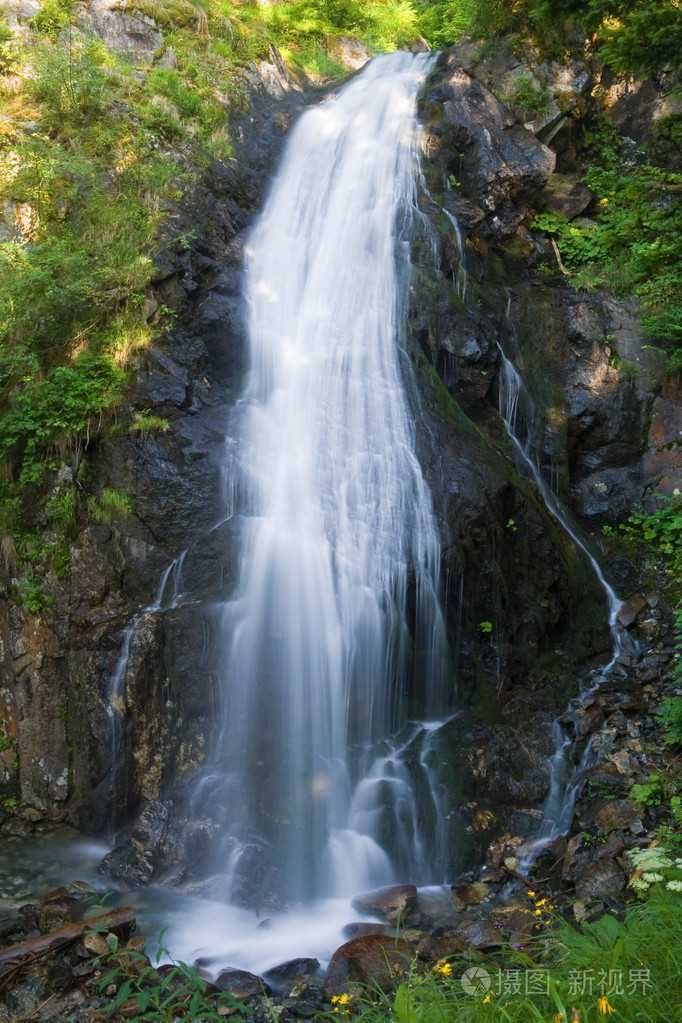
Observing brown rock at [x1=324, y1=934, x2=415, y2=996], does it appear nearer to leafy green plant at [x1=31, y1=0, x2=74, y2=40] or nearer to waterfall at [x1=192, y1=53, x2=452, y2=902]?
waterfall at [x1=192, y1=53, x2=452, y2=902]

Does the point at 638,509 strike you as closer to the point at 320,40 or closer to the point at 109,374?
the point at 109,374

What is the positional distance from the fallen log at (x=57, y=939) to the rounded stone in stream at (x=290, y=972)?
0.98 metres

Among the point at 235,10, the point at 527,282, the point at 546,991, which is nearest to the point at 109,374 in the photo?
the point at 527,282

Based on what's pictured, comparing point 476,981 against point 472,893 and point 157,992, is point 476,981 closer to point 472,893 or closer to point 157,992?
point 157,992

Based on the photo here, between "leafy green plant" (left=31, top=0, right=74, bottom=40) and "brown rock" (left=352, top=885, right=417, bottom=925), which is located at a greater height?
"leafy green plant" (left=31, top=0, right=74, bottom=40)

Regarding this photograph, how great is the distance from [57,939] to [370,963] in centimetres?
188

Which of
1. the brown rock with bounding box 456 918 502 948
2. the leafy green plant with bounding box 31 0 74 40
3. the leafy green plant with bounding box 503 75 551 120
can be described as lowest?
the brown rock with bounding box 456 918 502 948

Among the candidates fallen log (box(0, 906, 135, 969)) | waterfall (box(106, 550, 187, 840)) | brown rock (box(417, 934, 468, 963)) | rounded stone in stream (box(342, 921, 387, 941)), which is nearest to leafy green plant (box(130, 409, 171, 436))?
waterfall (box(106, 550, 187, 840))

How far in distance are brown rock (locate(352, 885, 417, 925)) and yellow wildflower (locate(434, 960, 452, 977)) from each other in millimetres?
1131

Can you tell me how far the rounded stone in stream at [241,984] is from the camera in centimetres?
452

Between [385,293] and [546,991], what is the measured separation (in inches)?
303

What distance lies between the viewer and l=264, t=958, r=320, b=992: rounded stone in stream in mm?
4691

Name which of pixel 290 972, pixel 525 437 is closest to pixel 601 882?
pixel 290 972

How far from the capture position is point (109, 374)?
8086 mm
